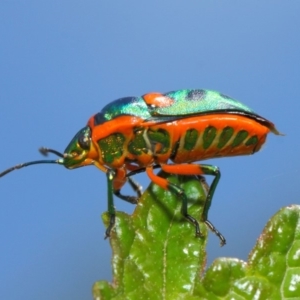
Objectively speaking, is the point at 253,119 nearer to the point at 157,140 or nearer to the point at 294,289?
the point at 157,140

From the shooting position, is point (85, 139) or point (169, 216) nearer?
point (169, 216)

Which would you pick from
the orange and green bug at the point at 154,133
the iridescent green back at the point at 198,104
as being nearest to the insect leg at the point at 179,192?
the orange and green bug at the point at 154,133

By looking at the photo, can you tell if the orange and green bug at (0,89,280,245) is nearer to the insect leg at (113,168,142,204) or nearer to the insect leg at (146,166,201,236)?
the insect leg at (113,168,142,204)

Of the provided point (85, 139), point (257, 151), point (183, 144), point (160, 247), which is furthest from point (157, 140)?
point (160, 247)

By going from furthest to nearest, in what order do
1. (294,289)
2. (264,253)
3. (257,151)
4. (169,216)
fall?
(257,151)
(169,216)
(264,253)
(294,289)

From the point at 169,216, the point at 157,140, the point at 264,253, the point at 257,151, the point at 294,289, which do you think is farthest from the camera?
the point at 257,151

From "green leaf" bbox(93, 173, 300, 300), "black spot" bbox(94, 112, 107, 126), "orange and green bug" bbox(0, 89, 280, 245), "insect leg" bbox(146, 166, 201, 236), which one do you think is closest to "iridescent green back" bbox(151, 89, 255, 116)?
"orange and green bug" bbox(0, 89, 280, 245)

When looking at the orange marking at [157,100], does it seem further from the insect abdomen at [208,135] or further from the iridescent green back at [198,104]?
the insect abdomen at [208,135]
